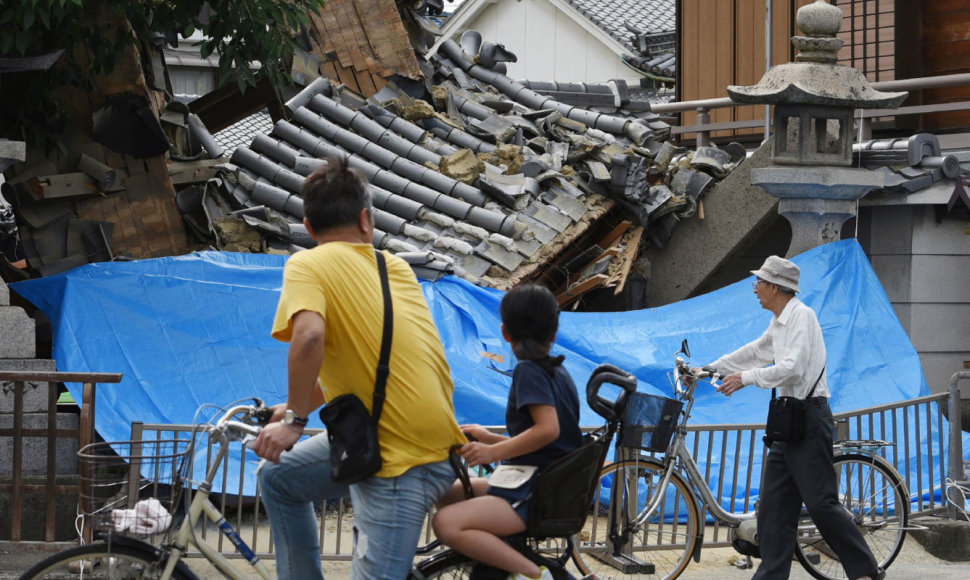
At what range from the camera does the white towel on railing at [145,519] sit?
436 centimetres

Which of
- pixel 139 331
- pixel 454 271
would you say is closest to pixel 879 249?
pixel 454 271

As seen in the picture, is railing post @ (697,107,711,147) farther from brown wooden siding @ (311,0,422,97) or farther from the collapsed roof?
brown wooden siding @ (311,0,422,97)

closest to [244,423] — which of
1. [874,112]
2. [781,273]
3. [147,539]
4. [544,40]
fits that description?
[147,539]

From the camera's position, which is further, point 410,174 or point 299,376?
point 410,174

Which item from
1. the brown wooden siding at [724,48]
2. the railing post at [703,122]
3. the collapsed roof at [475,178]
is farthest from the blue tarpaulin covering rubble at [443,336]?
the brown wooden siding at [724,48]

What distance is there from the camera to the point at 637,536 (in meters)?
7.25

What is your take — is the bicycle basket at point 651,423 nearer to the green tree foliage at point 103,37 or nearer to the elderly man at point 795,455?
the elderly man at point 795,455

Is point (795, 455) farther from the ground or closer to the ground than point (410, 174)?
closer to the ground

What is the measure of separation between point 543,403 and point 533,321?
0.30 m

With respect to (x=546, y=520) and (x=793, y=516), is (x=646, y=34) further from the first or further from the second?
(x=546, y=520)

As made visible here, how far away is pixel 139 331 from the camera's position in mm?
9086

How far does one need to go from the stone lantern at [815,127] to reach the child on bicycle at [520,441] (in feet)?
21.9

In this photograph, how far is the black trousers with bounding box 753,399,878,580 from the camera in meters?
6.25

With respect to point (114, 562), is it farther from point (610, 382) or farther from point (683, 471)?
point (683, 471)
